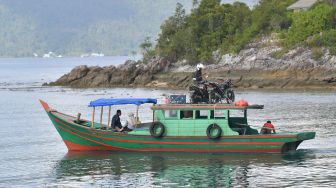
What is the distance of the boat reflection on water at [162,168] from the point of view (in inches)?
1248

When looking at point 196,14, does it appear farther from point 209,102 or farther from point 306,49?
point 209,102

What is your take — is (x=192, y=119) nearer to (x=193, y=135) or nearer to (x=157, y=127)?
(x=193, y=135)

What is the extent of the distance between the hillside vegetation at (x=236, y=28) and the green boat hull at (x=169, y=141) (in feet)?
180

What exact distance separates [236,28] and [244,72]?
717 inches

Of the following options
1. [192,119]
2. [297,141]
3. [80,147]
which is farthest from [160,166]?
[297,141]

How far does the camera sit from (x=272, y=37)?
98438mm

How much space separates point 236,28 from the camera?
106 m

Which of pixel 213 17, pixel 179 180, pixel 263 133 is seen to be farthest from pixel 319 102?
pixel 213 17

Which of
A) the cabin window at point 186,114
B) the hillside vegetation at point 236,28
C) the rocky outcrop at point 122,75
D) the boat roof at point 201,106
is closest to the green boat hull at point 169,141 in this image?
the cabin window at point 186,114

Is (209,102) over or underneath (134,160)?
over

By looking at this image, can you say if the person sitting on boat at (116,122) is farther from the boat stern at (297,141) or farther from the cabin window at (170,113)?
the boat stern at (297,141)

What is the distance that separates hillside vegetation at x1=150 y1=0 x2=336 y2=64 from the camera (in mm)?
95250

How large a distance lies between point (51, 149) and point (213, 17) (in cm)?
6847

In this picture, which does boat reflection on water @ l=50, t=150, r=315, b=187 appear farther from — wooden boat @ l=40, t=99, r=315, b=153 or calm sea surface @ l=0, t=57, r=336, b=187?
wooden boat @ l=40, t=99, r=315, b=153
